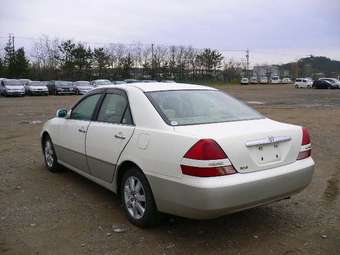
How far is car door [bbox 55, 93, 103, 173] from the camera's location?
5.69m

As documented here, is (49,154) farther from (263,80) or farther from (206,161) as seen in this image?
(263,80)

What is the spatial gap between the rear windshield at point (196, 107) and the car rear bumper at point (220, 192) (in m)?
0.71

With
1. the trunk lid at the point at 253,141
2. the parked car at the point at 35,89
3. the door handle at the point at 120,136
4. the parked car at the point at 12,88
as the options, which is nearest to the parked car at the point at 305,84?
the parked car at the point at 35,89

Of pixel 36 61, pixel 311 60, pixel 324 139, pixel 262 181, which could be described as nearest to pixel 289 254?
pixel 262 181

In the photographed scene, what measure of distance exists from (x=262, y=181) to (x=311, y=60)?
12016 cm

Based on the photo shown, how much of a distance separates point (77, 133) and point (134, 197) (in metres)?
1.65

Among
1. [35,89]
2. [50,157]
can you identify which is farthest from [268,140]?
[35,89]

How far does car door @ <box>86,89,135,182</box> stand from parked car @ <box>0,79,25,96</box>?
36.5m

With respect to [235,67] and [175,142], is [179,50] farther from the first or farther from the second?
[175,142]

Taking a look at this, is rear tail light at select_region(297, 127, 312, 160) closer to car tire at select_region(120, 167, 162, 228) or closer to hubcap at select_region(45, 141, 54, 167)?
car tire at select_region(120, 167, 162, 228)

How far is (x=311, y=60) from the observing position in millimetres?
116562

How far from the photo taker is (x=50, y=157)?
7109mm

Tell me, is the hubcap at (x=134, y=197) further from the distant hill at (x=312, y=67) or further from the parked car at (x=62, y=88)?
the distant hill at (x=312, y=67)

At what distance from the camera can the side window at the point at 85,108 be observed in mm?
5762
